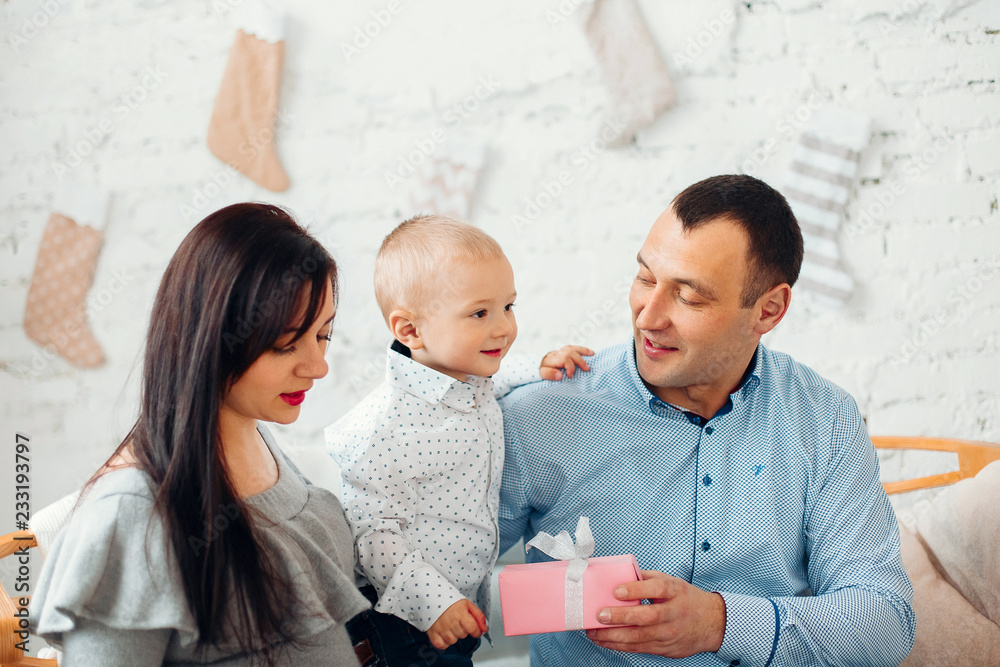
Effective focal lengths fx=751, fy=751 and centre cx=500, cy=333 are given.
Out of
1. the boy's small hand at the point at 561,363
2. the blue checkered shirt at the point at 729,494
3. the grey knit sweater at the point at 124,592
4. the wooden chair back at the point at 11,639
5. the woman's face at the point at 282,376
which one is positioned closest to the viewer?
the grey knit sweater at the point at 124,592

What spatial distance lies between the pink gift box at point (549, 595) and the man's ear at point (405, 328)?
436mm

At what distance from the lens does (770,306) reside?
154 cm

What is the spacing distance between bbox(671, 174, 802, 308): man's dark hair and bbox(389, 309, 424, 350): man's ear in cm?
55

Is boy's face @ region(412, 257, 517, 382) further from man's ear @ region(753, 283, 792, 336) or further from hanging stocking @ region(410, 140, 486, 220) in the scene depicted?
hanging stocking @ region(410, 140, 486, 220)

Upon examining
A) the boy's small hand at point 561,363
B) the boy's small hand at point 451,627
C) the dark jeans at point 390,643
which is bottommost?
the dark jeans at point 390,643

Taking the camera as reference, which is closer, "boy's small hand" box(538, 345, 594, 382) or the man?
the man

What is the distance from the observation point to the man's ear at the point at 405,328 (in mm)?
1386

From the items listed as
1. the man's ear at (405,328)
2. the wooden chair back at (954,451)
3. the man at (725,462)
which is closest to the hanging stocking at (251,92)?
the man's ear at (405,328)

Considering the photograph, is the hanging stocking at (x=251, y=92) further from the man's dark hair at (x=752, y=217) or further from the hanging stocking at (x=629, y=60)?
the man's dark hair at (x=752, y=217)

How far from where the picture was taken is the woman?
0.94 meters

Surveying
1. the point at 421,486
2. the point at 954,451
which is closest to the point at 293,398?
the point at 421,486

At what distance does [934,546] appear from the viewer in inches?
72.7

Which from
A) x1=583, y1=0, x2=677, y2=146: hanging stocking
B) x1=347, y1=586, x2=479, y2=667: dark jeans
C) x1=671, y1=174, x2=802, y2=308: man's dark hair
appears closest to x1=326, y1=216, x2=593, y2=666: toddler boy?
x1=347, y1=586, x2=479, y2=667: dark jeans

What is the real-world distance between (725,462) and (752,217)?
484 mm
